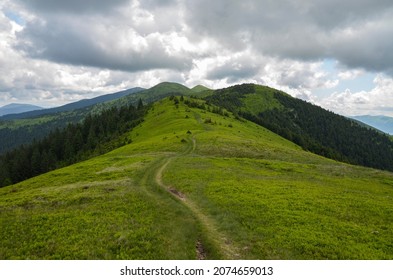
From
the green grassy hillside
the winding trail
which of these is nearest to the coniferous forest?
the green grassy hillside

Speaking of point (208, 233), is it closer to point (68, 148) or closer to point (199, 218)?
point (199, 218)

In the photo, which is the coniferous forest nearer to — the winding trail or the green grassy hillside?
the green grassy hillside

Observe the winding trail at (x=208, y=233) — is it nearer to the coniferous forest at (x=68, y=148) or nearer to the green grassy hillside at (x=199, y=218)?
the green grassy hillside at (x=199, y=218)

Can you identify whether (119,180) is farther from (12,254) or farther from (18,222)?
(12,254)

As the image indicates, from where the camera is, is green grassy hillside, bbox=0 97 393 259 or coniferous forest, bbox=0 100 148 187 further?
coniferous forest, bbox=0 100 148 187

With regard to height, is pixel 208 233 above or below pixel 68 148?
above

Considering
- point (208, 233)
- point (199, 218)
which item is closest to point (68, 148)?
point (199, 218)

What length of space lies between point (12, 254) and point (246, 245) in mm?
15339

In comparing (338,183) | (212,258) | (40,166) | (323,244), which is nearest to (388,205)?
(338,183)

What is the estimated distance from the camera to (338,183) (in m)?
39.5

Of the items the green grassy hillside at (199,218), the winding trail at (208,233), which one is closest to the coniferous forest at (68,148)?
the green grassy hillside at (199,218)

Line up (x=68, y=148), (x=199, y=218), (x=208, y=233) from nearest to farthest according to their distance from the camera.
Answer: (x=208, y=233) → (x=199, y=218) → (x=68, y=148)

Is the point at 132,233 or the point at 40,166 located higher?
the point at 132,233

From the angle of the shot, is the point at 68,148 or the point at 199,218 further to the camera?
the point at 68,148
